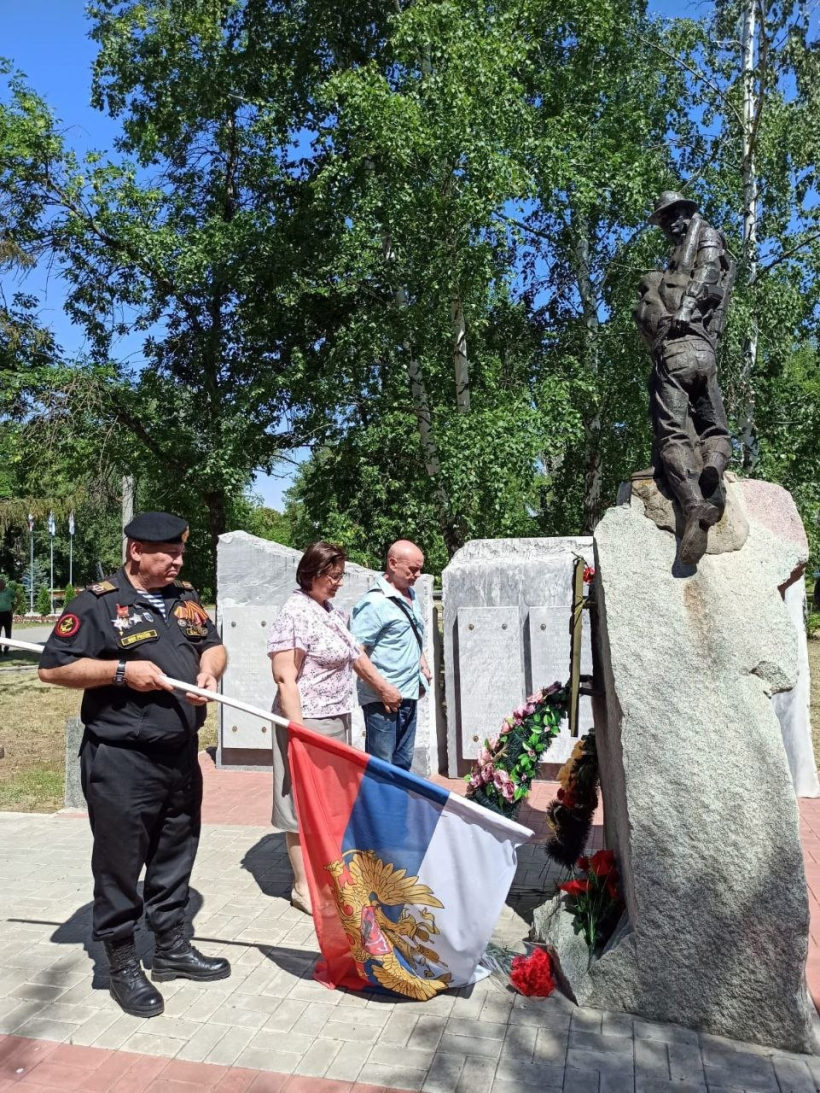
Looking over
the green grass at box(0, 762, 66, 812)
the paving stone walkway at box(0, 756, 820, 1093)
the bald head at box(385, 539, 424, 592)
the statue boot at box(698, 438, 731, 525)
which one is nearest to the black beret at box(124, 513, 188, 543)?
the bald head at box(385, 539, 424, 592)

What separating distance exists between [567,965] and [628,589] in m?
1.53

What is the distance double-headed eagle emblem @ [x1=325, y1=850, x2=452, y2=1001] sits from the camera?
341 cm

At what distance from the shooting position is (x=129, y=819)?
11.1ft

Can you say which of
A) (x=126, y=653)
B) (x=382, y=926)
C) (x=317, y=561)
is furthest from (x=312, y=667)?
(x=382, y=926)

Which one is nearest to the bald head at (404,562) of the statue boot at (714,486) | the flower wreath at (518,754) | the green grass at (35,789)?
the flower wreath at (518,754)

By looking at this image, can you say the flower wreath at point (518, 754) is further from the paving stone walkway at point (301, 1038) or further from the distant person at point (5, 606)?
the distant person at point (5, 606)

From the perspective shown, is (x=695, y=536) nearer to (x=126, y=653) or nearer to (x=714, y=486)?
(x=714, y=486)

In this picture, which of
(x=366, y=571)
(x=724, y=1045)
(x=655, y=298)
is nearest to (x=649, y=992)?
(x=724, y=1045)

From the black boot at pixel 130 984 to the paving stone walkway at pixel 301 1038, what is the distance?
47mm

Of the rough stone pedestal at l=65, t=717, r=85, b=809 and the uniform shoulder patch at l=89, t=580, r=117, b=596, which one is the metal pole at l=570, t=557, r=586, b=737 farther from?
the rough stone pedestal at l=65, t=717, r=85, b=809

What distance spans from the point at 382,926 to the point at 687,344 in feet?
9.18

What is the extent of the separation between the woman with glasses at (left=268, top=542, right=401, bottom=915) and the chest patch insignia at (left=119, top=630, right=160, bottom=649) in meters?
0.80

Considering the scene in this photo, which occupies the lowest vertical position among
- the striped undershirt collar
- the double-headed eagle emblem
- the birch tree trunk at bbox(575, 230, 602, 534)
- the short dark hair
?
the double-headed eagle emblem

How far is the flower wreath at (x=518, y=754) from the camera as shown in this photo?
4195 millimetres
